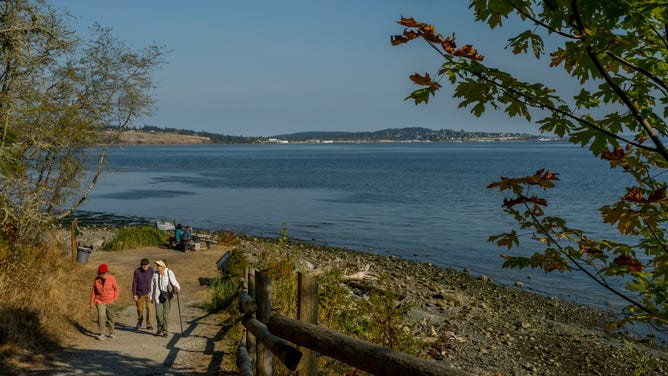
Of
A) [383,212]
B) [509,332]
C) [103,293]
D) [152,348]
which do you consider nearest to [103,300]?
[103,293]

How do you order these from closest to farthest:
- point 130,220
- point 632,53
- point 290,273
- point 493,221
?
1. point 632,53
2. point 290,273
3. point 493,221
4. point 130,220

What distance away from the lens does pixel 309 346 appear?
4.55 meters

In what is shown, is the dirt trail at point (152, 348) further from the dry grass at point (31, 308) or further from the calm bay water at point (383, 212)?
the calm bay water at point (383, 212)

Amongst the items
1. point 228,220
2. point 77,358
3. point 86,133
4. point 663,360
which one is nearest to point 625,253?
point 77,358

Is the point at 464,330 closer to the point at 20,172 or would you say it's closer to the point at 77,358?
the point at 77,358

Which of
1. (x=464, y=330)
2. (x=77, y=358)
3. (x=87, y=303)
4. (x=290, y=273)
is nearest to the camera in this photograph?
(x=77, y=358)

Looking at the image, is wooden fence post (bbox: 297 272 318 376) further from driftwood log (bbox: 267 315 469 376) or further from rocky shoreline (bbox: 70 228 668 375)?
rocky shoreline (bbox: 70 228 668 375)

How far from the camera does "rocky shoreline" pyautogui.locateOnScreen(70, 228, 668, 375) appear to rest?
52.5ft

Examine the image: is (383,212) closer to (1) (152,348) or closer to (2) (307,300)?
(1) (152,348)

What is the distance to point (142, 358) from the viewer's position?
11.5m

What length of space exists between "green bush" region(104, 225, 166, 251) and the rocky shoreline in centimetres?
1086

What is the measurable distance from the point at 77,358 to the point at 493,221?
3798 centimetres

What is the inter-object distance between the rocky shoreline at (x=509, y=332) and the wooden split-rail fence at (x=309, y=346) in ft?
24.3

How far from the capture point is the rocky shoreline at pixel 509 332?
16.0 meters
